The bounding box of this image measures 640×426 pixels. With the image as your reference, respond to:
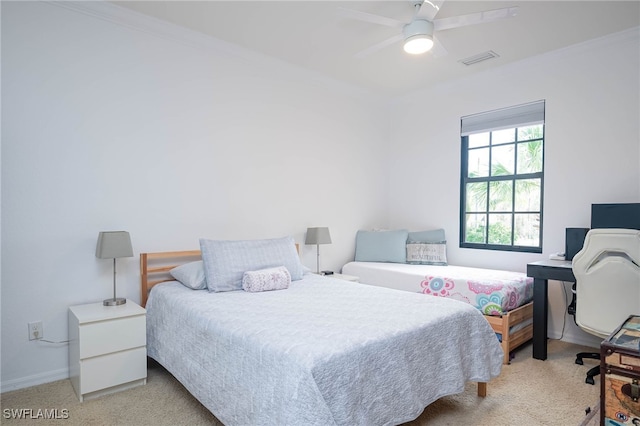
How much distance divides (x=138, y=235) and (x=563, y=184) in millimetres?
3816

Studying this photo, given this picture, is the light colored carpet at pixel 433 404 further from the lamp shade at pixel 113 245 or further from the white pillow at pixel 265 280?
the lamp shade at pixel 113 245

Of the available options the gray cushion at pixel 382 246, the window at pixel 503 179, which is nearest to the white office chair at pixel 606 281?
the window at pixel 503 179

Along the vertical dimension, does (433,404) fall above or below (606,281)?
below

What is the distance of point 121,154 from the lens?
2832 millimetres

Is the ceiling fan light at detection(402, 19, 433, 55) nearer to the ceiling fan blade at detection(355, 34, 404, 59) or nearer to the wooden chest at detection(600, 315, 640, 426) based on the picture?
the ceiling fan blade at detection(355, 34, 404, 59)

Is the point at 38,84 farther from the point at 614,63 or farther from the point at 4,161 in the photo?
the point at 614,63

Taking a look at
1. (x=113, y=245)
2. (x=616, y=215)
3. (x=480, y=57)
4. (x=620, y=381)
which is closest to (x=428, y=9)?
(x=480, y=57)

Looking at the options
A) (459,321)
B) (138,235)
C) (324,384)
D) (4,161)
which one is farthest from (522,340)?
(4,161)

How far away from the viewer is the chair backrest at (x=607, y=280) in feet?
7.50

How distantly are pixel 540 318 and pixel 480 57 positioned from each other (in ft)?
8.11

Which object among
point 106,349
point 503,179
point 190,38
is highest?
point 190,38

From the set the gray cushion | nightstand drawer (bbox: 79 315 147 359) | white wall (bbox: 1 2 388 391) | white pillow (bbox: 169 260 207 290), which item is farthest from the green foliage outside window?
nightstand drawer (bbox: 79 315 147 359)

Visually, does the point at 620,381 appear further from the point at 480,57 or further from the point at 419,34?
the point at 480,57

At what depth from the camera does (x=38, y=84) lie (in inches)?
98.9
